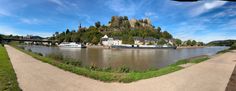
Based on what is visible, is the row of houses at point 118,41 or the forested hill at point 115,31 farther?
the forested hill at point 115,31

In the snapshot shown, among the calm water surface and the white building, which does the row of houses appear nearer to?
the white building

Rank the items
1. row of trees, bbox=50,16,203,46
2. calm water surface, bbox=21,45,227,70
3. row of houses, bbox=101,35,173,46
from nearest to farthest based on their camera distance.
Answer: calm water surface, bbox=21,45,227,70 → row of houses, bbox=101,35,173,46 → row of trees, bbox=50,16,203,46

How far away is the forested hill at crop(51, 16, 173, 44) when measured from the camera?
395 ft

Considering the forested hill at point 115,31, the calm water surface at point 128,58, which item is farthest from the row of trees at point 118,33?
the calm water surface at point 128,58

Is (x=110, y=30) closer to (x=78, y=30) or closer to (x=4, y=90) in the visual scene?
(x=78, y=30)

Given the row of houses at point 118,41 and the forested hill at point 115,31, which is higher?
Result: the forested hill at point 115,31

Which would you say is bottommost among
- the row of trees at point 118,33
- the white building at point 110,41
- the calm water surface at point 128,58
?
the calm water surface at point 128,58

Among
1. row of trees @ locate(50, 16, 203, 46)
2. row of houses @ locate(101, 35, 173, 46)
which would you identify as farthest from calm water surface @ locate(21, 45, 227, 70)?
row of houses @ locate(101, 35, 173, 46)

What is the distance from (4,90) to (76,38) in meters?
113

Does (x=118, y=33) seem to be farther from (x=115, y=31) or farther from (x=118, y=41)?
(x=118, y=41)

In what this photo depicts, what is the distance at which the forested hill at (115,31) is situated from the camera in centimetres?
12029

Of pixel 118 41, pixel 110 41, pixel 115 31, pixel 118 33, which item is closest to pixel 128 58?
pixel 118 41

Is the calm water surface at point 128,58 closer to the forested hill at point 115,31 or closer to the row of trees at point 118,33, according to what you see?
the row of trees at point 118,33

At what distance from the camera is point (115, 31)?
491ft
